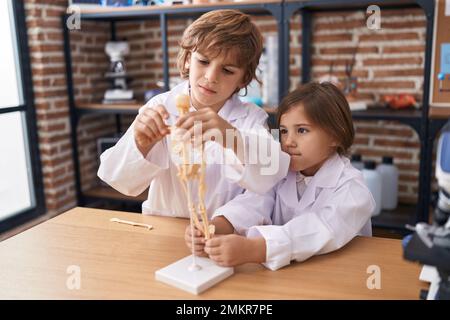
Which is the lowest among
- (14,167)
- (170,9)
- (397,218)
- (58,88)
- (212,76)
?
(397,218)

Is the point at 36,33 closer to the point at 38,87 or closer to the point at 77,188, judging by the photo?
the point at 38,87

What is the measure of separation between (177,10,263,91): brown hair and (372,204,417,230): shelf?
1419 millimetres

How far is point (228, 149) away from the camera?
3.29 feet

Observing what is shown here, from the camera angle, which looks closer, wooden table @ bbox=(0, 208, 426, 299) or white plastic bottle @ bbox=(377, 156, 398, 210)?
wooden table @ bbox=(0, 208, 426, 299)

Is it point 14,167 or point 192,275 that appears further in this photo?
point 14,167

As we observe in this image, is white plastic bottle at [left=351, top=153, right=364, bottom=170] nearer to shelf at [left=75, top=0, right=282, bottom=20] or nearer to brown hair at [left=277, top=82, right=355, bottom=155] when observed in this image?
shelf at [left=75, top=0, right=282, bottom=20]

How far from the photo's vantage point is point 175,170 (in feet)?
4.24

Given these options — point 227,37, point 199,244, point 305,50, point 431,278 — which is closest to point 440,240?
point 431,278

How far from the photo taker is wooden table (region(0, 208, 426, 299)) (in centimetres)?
84

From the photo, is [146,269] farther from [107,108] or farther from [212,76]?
A: [107,108]

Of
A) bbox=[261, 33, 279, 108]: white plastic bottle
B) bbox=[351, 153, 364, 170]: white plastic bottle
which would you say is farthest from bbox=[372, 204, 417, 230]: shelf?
bbox=[261, 33, 279, 108]: white plastic bottle

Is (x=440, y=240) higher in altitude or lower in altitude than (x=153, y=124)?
lower

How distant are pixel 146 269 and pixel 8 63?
2076 mm

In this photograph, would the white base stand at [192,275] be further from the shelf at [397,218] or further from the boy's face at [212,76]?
the shelf at [397,218]
